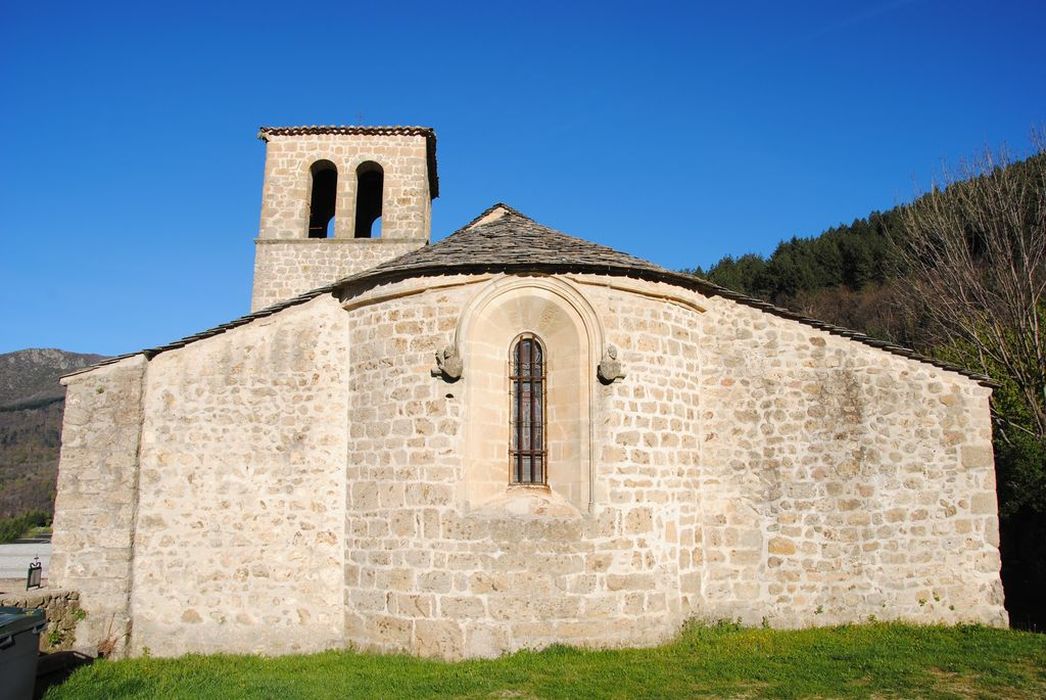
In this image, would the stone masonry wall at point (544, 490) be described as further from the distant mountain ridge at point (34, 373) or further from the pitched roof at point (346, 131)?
the distant mountain ridge at point (34, 373)

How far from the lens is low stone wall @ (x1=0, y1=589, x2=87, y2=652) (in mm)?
7926

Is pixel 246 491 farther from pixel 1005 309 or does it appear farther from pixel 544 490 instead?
pixel 1005 309

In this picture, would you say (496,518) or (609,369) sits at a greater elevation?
(609,369)

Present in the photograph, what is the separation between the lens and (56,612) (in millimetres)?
8188

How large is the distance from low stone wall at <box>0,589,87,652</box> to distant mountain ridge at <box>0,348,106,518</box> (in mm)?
25614

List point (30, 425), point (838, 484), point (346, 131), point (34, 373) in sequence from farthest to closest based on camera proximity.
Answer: point (34, 373), point (30, 425), point (346, 131), point (838, 484)

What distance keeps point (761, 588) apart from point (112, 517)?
27.0 feet

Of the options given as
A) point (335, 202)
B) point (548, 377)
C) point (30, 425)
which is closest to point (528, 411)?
point (548, 377)

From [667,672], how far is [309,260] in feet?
36.5

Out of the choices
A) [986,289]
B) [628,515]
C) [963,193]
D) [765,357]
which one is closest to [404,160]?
[765,357]

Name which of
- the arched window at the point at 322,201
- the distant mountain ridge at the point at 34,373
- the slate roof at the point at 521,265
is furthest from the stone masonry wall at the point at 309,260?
the distant mountain ridge at the point at 34,373

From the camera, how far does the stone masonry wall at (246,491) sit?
345 inches

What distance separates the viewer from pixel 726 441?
9.44 meters

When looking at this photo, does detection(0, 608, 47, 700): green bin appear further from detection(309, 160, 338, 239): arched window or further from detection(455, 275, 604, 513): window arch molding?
detection(309, 160, 338, 239): arched window
